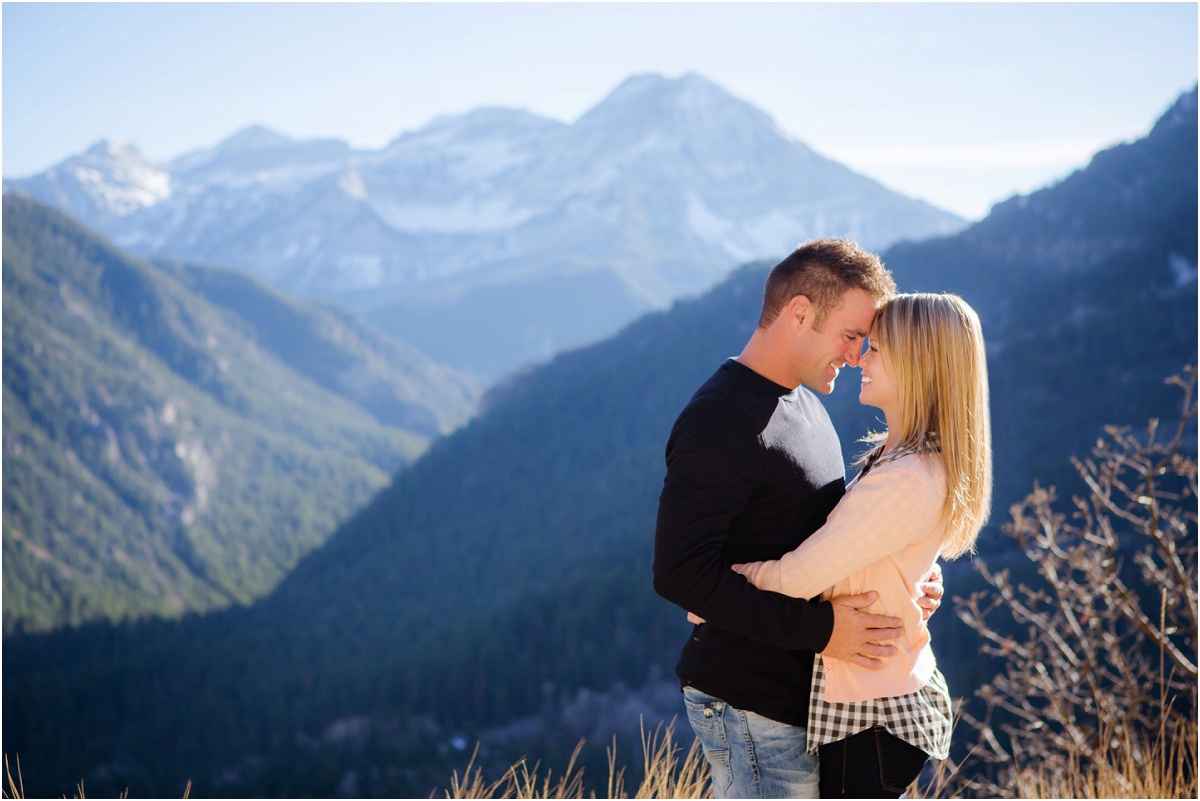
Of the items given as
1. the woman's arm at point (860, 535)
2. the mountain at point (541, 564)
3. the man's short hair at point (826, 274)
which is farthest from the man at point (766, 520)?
the mountain at point (541, 564)

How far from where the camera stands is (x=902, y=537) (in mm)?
3467

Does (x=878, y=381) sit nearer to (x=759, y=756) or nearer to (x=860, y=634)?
(x=860, y=634)

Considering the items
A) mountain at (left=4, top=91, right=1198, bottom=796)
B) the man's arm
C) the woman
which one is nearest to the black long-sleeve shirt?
the man's arm

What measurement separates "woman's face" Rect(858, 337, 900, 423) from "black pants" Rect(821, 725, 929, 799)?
1.31 meters

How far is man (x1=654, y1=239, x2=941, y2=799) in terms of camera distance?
335 cm

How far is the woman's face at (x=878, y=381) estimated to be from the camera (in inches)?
145

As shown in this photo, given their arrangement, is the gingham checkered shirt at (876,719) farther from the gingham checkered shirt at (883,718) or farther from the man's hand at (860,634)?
the man's hand at (860,634)

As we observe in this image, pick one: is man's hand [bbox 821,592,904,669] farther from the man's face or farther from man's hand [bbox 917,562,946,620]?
the man's face

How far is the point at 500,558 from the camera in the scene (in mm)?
121125

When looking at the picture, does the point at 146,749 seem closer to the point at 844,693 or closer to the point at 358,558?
the point at 358,558

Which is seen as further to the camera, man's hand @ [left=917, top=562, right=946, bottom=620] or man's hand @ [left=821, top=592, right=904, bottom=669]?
man's hand @ [left=917, top=562, right=946, bottom=620]

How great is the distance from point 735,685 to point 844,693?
1.40 ft

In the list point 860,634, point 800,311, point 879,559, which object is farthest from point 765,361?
point 860,634

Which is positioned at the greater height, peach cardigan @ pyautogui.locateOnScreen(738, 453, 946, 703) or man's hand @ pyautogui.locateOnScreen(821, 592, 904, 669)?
peach cardigan @ pyautogui.locateOnScreen(738, 453, 946, 703)
